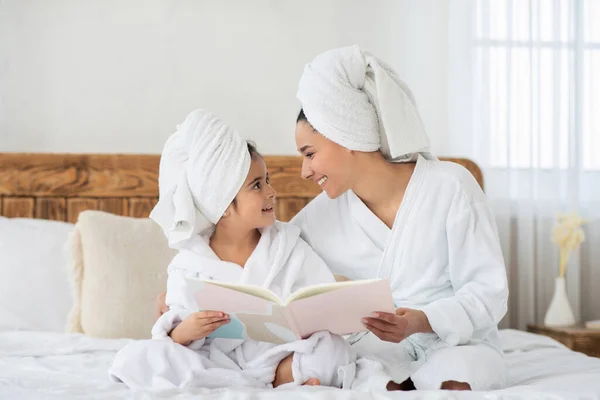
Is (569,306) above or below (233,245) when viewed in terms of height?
below

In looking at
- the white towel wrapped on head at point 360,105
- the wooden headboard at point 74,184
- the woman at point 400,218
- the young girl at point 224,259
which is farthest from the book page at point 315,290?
the wooden headboard at point 74,184

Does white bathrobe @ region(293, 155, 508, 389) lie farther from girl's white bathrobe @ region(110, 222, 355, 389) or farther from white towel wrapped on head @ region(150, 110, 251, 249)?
white towel wrapped on head @ region(150, 110, 251, 249)

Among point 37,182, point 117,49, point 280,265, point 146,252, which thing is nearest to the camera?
point 280,265

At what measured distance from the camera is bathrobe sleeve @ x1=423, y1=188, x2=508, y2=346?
→ 5.45ft

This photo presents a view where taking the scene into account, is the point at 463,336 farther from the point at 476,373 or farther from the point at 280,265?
the point at 280,265

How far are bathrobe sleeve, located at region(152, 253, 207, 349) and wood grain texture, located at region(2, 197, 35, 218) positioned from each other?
1261 millimetres

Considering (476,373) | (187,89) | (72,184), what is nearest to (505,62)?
(187,89)

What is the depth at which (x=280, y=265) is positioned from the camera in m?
1.82

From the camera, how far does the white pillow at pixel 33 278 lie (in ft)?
8.14

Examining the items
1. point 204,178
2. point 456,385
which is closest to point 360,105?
point 204,178

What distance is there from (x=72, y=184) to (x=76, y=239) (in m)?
0.44

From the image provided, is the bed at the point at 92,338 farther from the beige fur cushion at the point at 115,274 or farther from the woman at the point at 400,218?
the woman at the point at 400,218

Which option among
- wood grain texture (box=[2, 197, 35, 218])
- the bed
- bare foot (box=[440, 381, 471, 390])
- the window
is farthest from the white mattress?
the window

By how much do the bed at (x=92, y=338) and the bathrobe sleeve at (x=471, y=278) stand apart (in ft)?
0.54
